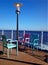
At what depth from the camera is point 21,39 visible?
9.10 meters

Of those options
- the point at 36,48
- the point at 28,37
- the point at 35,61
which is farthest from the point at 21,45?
the point at 35,61

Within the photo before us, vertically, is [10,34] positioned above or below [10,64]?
above

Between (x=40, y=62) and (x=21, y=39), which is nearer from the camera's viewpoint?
(x=40, y=62)

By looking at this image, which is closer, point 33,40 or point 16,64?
point 16,64

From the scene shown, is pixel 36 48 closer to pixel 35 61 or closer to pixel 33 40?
pixel 33 40

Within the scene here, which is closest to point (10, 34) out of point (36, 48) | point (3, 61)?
point (36, 48)

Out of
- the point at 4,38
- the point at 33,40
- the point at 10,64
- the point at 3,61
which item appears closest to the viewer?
the point at 10,64

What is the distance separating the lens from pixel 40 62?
5.16 meters

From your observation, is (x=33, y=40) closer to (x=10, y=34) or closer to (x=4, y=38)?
(x=4, y=38)

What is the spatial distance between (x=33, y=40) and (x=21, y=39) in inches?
76.9

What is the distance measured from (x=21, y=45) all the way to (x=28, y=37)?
0.55m

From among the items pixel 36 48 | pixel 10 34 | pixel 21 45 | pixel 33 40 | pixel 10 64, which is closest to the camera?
pixel 10 64

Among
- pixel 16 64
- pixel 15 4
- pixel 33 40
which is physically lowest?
pixel 16 64

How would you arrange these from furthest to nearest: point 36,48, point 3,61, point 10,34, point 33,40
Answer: point 10,34 → point 36,48 → point 33,40 → point 3,61
